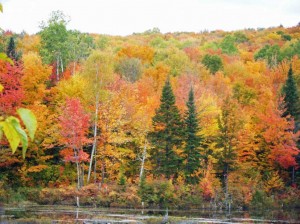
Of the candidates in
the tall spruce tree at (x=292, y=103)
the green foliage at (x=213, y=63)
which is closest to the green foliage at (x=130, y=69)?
the green foliage at (x=213, y=63)

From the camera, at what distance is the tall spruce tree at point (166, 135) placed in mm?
49625

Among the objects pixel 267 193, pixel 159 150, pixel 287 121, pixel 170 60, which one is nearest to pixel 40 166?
pixel 159 150

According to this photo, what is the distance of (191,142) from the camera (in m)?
50.0

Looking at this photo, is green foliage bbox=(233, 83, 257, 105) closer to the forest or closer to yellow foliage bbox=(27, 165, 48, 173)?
the forest

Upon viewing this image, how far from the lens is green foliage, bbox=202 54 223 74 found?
8406 centimetres

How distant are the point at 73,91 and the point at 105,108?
454 centimetres

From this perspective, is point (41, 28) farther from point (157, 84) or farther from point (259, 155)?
point (259, 155)

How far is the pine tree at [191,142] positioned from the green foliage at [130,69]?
22.4 meters

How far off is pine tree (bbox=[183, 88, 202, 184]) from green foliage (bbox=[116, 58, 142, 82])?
22381 mm

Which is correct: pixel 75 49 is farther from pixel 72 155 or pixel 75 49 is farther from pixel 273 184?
pixel 273 184

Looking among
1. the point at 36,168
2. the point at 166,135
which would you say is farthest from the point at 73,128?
the point at 166,135

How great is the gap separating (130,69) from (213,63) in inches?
665

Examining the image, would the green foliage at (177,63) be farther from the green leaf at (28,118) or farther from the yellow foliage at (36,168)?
the green leaf at (28,118)

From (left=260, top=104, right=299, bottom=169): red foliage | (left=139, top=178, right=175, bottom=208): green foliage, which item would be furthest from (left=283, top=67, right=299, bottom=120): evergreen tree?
(left=139, top=178, right=175, bottom=208): green foliage
